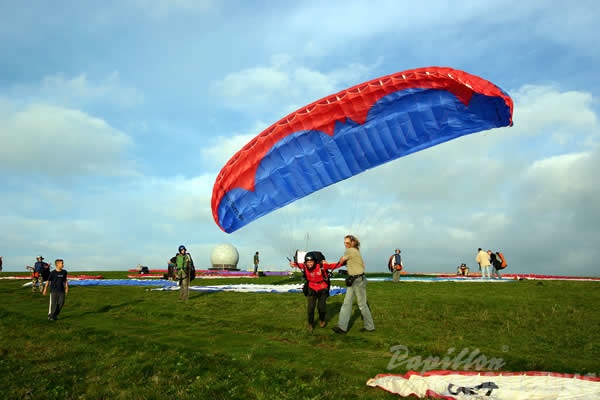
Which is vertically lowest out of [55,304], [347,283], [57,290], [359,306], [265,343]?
[265,343]

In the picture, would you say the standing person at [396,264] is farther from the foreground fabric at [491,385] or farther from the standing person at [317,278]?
the foreground fabric at [491,385]

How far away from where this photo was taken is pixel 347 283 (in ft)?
34.7

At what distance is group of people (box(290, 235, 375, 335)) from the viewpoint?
1050 centimetres

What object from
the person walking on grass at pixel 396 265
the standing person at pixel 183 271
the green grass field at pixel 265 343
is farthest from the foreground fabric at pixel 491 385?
the person walking on grass at pixel 396 265

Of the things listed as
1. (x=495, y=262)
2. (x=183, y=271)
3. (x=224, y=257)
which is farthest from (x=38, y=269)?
(x=224, y=257)

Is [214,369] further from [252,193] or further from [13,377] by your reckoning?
[252,193]

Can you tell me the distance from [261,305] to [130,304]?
5.74m

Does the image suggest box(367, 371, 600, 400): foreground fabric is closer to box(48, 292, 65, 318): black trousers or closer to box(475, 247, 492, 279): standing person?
box(48, 292, 65, 318): black trousers

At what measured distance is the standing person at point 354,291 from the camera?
10414 millimetres

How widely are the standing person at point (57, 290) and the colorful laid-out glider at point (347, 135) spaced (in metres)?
5.52

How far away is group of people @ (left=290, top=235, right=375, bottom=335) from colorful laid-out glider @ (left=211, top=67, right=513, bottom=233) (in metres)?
4.27

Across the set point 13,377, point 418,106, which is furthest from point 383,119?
point 13,377

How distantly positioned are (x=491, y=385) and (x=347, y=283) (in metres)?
4.99

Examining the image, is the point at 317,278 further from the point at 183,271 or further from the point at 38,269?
the point at 38,269
